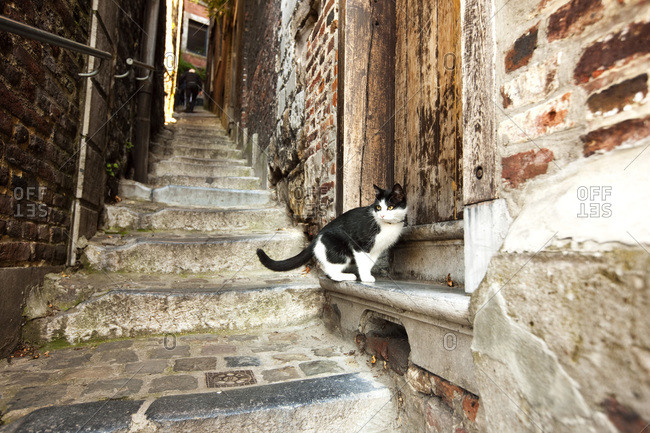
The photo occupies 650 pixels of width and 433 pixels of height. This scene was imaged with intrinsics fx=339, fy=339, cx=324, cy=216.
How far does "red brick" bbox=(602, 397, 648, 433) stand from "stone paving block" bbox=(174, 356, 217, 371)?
149 cm

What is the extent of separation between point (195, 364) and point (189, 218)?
1.77 meters

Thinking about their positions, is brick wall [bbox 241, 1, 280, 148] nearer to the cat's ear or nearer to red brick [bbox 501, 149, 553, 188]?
Answer: the cat's ear

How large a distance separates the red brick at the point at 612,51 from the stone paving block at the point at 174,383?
1704mm

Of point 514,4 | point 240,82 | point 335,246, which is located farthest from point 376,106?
point 240,82

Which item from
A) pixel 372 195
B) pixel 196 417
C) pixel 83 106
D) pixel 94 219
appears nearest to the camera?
pixel 196 417

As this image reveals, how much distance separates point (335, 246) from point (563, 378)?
1.34 metres

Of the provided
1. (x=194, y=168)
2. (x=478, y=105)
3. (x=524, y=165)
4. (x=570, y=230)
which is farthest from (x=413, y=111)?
(x=194, y=168)

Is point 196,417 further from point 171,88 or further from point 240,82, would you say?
point 171,88

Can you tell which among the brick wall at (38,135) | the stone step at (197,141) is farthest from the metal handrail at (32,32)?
the stone step at (197,141)

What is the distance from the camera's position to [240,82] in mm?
7188

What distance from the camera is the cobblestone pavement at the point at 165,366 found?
1351 millimetres

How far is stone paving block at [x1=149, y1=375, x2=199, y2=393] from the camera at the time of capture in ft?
4.63

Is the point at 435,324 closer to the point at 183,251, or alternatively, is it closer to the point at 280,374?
the point at 280,374

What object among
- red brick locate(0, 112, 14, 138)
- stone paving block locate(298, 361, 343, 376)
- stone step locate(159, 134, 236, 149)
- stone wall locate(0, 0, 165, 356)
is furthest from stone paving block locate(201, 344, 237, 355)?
stone step locate(159, 134, 236, 149)
